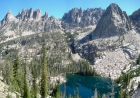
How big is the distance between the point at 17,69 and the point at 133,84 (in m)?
76.4

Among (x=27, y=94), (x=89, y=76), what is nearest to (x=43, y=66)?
(x=27, y=94)

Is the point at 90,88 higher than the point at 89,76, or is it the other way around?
the point at 89,76

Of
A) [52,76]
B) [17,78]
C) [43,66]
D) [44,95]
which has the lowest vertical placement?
[44,95]

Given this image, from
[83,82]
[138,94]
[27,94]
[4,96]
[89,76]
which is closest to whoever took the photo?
[27,94]

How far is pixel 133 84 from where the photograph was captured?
118625 millimetres

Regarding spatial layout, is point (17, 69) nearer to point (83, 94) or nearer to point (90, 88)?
point (83, 94)

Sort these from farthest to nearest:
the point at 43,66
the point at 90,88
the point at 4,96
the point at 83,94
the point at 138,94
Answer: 1. the point at 90,88
2. the point at 83,94
3. the point at 138,94
4. the point at 4,96
5. the point at 43,66

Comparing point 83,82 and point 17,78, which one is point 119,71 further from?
point 17,78

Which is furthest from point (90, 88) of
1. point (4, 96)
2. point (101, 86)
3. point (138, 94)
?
point (4, 96)

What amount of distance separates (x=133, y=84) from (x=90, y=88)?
3910 cm

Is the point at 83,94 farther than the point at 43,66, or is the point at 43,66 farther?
the point at 83,94

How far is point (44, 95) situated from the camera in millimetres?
33281

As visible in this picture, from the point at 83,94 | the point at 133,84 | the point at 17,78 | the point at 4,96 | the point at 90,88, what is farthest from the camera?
the point at 90,88

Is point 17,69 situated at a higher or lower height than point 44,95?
higher
